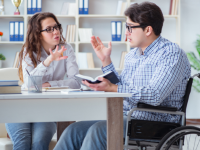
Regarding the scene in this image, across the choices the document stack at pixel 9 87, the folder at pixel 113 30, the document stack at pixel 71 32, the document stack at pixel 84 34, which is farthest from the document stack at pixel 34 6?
the document stack at pixel 9 87

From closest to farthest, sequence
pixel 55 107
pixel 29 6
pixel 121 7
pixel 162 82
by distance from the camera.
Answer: pixel 55 107 → pixel 162 82 → pixel 29 6 → pixel 121 7

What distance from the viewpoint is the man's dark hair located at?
1.50 meters

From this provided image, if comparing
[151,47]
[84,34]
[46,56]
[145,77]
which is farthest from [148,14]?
[84,34]

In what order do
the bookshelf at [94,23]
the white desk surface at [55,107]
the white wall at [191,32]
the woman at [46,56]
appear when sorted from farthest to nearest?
the white wall at [191,32] → the bookshelf at [94,23] → the woman at [46,56] → the white desk surface at [55,107]

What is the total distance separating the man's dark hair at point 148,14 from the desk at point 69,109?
0.64 meters

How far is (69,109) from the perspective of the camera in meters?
1.05

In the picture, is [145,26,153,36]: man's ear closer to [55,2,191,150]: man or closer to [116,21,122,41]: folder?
[55,2,191,150]: man

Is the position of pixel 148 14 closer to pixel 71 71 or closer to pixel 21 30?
pixel 71 71

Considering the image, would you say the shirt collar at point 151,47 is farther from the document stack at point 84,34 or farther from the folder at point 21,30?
the folder at point 21,30

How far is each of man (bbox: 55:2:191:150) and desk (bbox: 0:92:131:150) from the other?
0.19 meters

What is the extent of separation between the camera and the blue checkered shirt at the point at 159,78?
1.29 meters

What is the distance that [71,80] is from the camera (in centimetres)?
193

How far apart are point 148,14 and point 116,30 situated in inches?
95.1

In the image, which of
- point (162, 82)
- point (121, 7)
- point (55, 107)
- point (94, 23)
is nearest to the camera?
point (55, 107)
